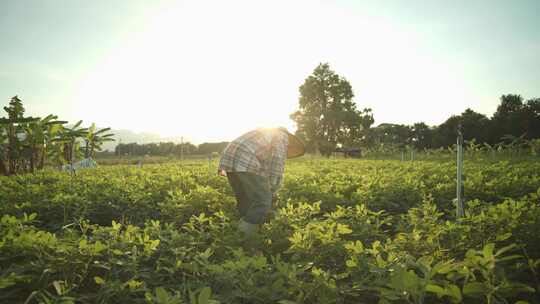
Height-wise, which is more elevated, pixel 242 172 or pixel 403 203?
pixel 242 172

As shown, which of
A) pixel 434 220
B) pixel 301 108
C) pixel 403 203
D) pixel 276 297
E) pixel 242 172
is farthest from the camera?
pixel 301 108

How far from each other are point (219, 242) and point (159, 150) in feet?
193

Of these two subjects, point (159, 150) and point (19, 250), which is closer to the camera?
point (19, 250)

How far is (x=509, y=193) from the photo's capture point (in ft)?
18.5

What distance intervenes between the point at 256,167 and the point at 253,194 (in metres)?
0.34

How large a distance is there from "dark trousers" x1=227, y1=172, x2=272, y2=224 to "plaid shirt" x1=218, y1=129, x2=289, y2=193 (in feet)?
0.35

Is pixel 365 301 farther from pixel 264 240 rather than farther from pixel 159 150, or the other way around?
pixel 159 150

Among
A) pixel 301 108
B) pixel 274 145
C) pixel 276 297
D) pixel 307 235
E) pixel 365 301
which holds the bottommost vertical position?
pixel 365 301

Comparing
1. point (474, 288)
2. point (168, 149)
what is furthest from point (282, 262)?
point (168, 149)

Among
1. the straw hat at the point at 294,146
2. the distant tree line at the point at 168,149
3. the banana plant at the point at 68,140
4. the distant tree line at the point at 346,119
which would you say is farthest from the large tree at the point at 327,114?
the straw hat at the point at 294,146

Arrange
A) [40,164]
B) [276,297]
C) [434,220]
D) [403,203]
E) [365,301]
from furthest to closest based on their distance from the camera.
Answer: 1. [40,164]
2. [403,203]
3. [434,220]
4. [365,301]
5. [276,297]

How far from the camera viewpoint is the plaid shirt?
400 centimetres

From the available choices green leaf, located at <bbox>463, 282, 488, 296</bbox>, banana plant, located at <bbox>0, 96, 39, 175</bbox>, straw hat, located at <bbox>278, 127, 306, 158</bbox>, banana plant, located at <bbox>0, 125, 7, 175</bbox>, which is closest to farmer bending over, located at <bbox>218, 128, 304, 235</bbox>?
straw hat, located at <bbox>278, 127, 306, 158</bbox>

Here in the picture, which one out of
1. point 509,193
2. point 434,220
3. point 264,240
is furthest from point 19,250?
point 509,193
